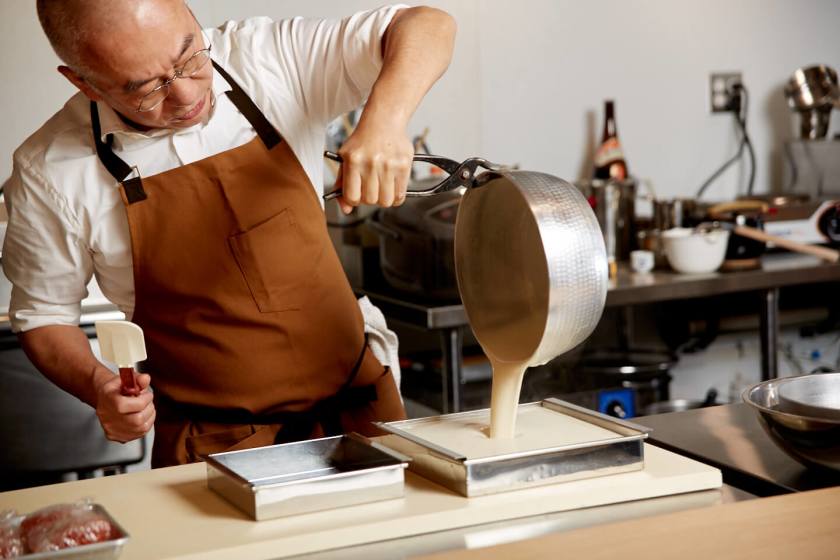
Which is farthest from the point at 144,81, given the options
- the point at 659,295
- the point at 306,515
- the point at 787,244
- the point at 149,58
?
the point at 787,244

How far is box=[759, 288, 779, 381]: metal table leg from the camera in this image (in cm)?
316

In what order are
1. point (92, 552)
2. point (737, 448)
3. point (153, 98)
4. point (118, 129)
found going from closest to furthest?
point (92, 552), point (737, 448), point (153, 98), point (118, 129)

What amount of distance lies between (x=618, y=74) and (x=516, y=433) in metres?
2.61

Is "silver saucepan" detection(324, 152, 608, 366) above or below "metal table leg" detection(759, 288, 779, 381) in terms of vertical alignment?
above

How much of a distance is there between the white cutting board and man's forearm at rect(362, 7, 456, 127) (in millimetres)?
509

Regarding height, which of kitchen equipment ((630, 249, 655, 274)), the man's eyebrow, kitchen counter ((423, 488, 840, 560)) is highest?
the man's eyebrow

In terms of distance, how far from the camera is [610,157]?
3.58 meters

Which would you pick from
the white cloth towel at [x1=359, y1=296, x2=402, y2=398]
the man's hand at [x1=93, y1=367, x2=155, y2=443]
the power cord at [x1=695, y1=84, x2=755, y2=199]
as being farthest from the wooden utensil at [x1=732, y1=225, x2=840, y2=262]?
the man's hand at [x1=93, y1=367, x2=155, y2=443]

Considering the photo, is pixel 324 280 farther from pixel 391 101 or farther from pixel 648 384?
pixel 648 384

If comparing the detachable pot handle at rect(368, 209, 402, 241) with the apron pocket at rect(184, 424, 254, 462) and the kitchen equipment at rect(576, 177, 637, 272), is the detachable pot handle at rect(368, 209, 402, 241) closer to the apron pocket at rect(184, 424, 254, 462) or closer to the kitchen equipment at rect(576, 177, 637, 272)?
the kitchen equipment at rect(576, 177, 637, 272)

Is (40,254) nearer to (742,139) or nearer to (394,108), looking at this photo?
(394,108)

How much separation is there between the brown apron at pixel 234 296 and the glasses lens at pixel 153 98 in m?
0.15

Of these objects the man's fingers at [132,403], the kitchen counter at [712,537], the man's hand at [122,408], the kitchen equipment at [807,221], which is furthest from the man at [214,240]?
the kitchen equipment at [807,221]

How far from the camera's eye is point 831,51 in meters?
4.07
